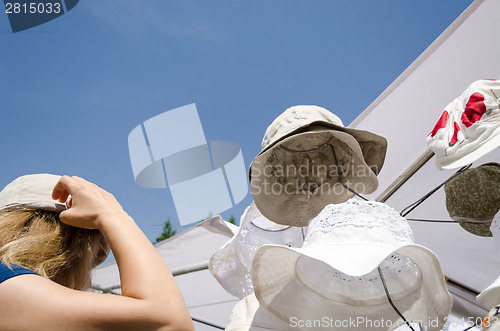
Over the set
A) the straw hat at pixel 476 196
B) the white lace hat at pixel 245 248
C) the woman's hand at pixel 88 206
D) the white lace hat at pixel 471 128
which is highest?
the woman's hand at pixel 88 206

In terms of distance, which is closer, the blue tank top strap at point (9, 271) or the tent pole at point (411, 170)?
the blue tank top strap at point (9, 271)

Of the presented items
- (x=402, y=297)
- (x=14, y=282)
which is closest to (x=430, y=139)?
(x=402, y=297)

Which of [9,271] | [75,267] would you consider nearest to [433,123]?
[75,267]

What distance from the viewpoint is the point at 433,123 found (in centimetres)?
176

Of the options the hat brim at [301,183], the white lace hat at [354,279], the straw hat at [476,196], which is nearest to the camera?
the white lace hat at [354,279]

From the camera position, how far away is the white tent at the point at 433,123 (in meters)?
1.53

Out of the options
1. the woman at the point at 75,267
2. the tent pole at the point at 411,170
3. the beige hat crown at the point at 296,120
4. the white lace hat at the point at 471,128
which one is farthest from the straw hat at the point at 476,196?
the woman at the point at 75,267

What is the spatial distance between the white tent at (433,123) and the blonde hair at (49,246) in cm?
97

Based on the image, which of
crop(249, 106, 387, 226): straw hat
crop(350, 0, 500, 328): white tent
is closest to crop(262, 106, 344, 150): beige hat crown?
crop(249, 106, 387, 226): straw hat

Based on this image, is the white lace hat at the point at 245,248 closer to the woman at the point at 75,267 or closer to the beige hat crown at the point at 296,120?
the beige hat crown at the point at 296,120

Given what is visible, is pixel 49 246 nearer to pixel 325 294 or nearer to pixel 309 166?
pixel 325 294

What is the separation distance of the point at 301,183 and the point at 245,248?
0.30 m

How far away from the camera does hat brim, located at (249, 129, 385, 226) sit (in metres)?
1.33

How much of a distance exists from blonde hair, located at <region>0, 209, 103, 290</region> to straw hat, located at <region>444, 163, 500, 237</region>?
0.94 m
